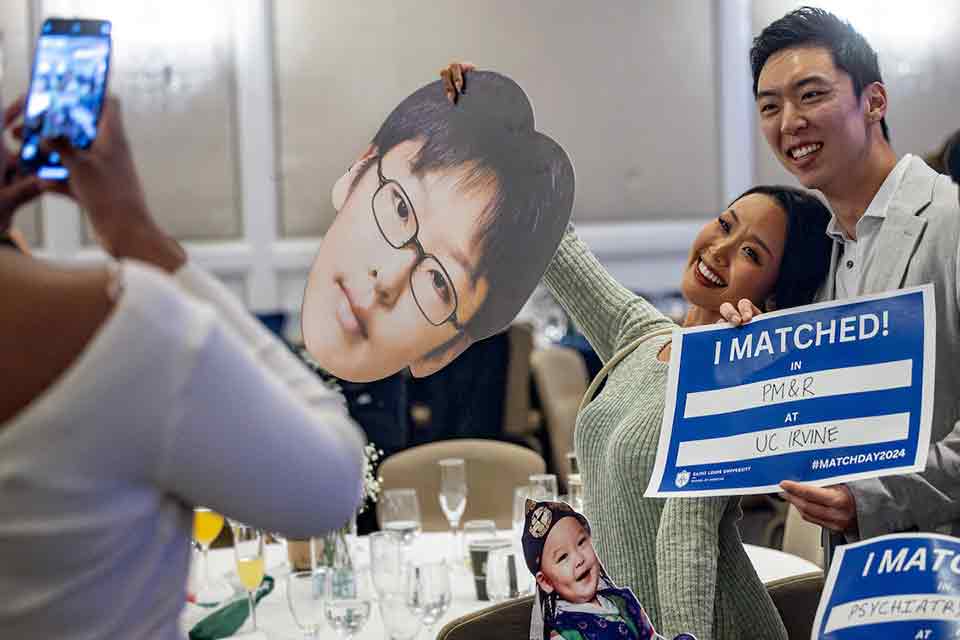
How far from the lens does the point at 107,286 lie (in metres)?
1.03

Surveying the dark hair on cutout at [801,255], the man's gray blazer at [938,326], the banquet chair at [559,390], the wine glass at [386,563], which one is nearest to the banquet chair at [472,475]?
the wine glass at [386,563]

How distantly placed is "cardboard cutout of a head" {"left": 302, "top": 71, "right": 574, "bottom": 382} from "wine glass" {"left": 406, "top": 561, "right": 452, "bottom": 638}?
379 mm

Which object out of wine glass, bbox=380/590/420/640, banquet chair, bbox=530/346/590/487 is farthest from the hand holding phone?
banquet chair, bbox=530/346/590/487

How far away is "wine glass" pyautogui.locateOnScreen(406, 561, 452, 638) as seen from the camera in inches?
86.5

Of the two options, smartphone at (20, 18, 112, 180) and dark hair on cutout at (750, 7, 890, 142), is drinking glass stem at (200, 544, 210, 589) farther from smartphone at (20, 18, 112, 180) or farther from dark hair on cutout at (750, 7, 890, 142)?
smartphone at (20, 18, 112, 180)

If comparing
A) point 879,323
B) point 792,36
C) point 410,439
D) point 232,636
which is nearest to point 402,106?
point 792,36

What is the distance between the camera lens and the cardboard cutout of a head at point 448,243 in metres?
2.07

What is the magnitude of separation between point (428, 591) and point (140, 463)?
1269 mm

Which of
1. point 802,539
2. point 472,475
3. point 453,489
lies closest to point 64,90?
point 453,489

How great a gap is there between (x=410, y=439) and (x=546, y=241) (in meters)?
3.53

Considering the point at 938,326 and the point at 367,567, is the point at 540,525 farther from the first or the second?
the point at 367,567

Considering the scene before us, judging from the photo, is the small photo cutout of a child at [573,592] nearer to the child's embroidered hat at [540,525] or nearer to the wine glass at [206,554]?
the child's embroidered hat at [540,525]

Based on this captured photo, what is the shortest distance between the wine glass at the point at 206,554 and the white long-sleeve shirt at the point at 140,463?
1830 mm

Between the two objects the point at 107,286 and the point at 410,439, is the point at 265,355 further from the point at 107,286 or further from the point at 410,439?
the point at 410,439
